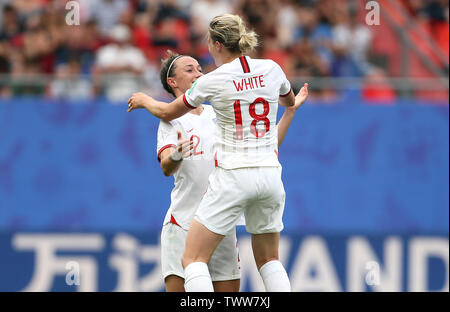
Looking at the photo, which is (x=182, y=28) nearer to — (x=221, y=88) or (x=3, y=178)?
(x=3, y=178)

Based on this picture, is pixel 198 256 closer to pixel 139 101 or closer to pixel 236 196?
pixel 236 196

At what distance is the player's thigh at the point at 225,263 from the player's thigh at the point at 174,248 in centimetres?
22

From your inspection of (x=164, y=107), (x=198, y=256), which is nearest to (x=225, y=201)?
(x=198, y=256)

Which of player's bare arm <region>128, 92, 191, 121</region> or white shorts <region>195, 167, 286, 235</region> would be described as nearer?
white shorts <region>195, 167, 286, 235</region>

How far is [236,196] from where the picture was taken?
481 cm

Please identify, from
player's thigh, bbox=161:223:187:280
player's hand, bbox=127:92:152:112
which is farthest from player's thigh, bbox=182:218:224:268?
player's hand, bbox=127:92:152:112

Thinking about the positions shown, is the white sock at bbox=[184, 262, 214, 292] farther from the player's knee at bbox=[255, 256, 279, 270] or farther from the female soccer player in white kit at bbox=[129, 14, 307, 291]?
the player's knee at bbox=[255, 256, 279, 270]

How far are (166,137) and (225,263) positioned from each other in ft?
3.24

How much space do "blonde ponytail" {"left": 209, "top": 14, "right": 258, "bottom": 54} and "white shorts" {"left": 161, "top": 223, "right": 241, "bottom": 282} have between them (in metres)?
1.31

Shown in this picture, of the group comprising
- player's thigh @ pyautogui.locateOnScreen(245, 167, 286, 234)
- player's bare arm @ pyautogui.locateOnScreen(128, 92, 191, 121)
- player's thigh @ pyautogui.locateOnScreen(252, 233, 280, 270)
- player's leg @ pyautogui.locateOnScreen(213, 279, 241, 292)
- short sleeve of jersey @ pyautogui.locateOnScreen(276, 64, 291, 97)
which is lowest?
player's leg @ pyautogui.locateOnScreen(213, 279, 241, 292)

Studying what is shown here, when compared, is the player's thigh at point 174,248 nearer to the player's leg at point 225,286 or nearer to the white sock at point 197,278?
the player's leg at point 225,286

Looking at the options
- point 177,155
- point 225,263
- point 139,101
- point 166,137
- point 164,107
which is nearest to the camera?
point 177,155

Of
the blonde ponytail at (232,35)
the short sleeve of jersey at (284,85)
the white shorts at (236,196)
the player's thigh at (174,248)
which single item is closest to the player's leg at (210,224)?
the white shorts at (236,196)

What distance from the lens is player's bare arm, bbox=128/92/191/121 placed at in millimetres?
4934
